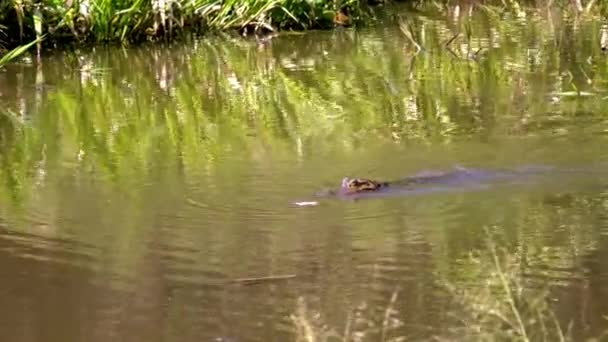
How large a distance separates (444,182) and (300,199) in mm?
603

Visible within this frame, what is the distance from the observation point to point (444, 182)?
4898mm

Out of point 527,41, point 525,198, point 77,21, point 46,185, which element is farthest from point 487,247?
point 77,21

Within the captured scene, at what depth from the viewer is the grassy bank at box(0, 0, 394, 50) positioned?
8.86 metres

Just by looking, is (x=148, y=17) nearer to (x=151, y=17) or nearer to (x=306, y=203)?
(x=151, y=17)

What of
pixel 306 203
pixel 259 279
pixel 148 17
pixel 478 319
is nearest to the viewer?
pixel 478 319

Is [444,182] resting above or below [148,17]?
below

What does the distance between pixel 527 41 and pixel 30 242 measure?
547 centimetres

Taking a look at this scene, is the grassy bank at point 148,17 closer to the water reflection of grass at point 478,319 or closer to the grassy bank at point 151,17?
the grassy bank at point 151,17

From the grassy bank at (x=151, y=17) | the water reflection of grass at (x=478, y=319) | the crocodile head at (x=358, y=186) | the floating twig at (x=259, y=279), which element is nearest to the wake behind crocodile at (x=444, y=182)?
the crocodile head at (x=358, y=186)

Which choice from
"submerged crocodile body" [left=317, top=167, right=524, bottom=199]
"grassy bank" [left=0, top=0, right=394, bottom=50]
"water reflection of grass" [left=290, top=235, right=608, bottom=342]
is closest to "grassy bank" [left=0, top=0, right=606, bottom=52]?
"grassy bank" [left=0, top=0, right=394, bottom=50]

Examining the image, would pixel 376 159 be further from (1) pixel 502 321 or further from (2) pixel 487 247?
(1) pixel 502 321

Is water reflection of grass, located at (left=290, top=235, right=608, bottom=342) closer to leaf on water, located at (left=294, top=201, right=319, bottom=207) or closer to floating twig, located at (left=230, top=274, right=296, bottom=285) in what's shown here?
floating twig, located at (left=230, top=274, right=296, bottom=285)

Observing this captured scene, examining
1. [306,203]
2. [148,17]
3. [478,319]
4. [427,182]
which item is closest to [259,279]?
[478,319]

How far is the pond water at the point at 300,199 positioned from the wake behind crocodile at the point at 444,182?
0.16 ft
